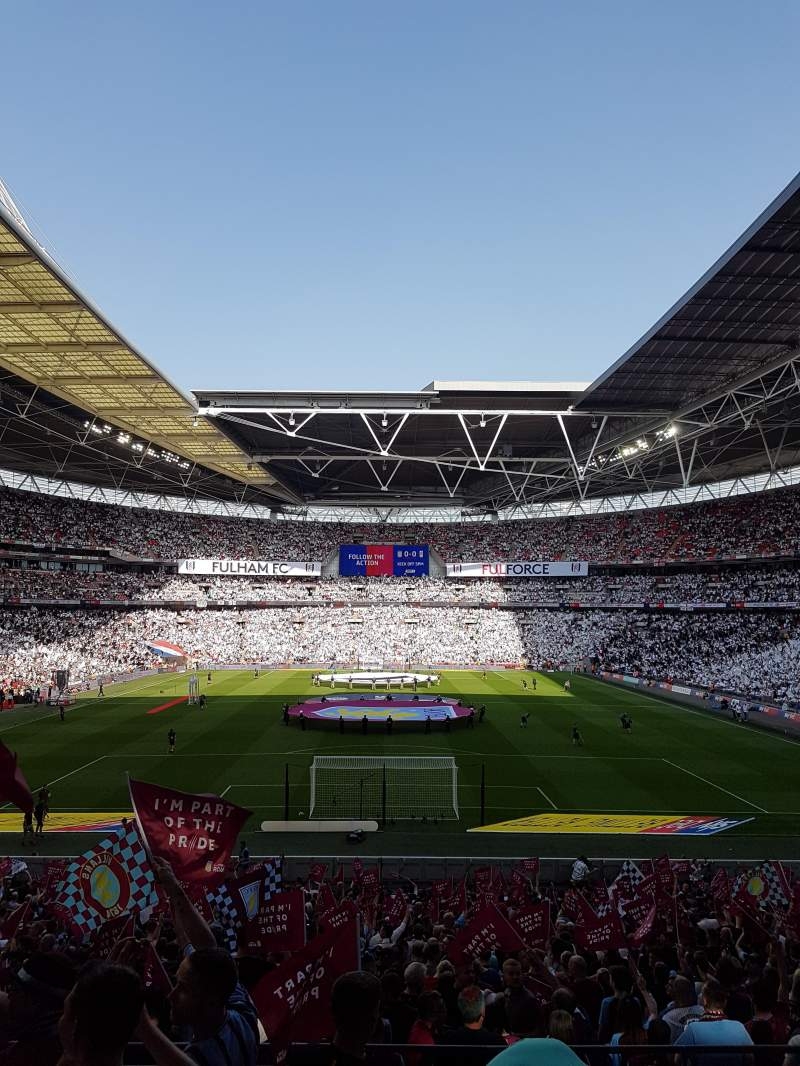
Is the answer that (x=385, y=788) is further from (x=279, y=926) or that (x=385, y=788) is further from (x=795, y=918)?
(x=279, y=926)

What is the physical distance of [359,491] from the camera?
80312 millimetres

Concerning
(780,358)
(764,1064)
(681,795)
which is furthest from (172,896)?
(780,358)

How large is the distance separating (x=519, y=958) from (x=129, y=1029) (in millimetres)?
6938

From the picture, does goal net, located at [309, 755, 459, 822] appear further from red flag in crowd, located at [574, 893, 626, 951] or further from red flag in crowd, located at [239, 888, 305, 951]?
red flag in crowd, located at [239, 888, 305, 951]

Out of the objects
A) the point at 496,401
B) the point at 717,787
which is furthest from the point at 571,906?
the point at 496,401

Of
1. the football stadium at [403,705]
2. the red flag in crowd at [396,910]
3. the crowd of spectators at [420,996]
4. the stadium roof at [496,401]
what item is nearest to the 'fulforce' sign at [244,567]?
the football stadium at [403,705]

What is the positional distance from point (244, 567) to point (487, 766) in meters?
52.8

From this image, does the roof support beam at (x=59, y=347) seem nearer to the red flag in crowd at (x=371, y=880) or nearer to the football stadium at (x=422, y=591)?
the football stadium at (x=422, y=591)

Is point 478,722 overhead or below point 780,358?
below

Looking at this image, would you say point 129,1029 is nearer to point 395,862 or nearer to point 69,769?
point 395,862

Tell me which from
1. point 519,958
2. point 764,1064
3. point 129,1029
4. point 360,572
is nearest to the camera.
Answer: point 129,1029

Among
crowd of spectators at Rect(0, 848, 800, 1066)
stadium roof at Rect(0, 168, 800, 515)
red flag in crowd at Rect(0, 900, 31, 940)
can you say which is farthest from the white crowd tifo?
red flag in crowd at Rect(0, 900, 31, 940)

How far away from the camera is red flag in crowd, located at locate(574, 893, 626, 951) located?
9062 millimetres

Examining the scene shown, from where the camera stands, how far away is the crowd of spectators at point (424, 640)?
55.6 m
